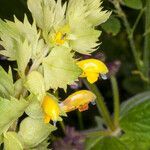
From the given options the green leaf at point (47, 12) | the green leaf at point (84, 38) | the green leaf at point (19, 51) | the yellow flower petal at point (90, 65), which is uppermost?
the green leaf at point (47, 12)

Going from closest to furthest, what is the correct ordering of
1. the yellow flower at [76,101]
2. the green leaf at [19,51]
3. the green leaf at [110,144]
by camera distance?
the green leaf at [19,51]
the yellow flower at [76,101]
the green leaf at [110,144]

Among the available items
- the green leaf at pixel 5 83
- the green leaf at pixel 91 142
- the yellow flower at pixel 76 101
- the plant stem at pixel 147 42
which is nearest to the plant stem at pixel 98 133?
the green leaf at pixel 91 142

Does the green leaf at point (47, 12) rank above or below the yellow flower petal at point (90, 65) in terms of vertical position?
above

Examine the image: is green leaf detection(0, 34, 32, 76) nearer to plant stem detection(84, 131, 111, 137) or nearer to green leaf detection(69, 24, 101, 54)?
green leaf detection(69, 24, 101, 54)

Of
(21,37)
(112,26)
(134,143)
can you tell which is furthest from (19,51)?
(134,143)

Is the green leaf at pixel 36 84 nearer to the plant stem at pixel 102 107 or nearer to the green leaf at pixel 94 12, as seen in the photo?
the green leaf at pixel 94 12

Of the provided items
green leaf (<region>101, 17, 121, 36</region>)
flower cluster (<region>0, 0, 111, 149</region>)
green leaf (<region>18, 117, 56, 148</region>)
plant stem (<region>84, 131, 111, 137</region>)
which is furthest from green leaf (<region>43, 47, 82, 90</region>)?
plant stem (<region>84, 131, 111, 137</region>)

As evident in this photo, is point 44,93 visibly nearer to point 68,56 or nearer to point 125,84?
point 68,56
